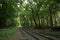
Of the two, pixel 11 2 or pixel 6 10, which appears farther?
pixel 6 10

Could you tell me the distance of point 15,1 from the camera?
4425 centimetres

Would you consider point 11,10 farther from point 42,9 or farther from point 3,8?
point 42,9

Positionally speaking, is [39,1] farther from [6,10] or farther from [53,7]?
[6,10]

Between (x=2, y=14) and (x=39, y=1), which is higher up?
(x=39, y=1)

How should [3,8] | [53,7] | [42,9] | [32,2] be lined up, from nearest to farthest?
[53,7]
[3,8]
[42,9]
[32,2]

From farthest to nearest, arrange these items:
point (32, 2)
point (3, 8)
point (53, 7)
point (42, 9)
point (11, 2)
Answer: point (32, 2), point (42, 9), point (3, 8), point (53, 7), point (11, 2)

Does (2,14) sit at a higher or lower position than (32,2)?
lower

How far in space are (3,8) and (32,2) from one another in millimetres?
13317

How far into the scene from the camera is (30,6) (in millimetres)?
63188

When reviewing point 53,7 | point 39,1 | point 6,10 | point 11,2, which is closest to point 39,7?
point 39,1

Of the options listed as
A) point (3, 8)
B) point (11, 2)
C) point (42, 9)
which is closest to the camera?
point (11, 2)

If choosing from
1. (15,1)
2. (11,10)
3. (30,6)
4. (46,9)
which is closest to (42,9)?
(46,9)

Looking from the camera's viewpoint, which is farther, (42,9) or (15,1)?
(42,9)

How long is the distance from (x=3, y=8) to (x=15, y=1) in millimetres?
9892
